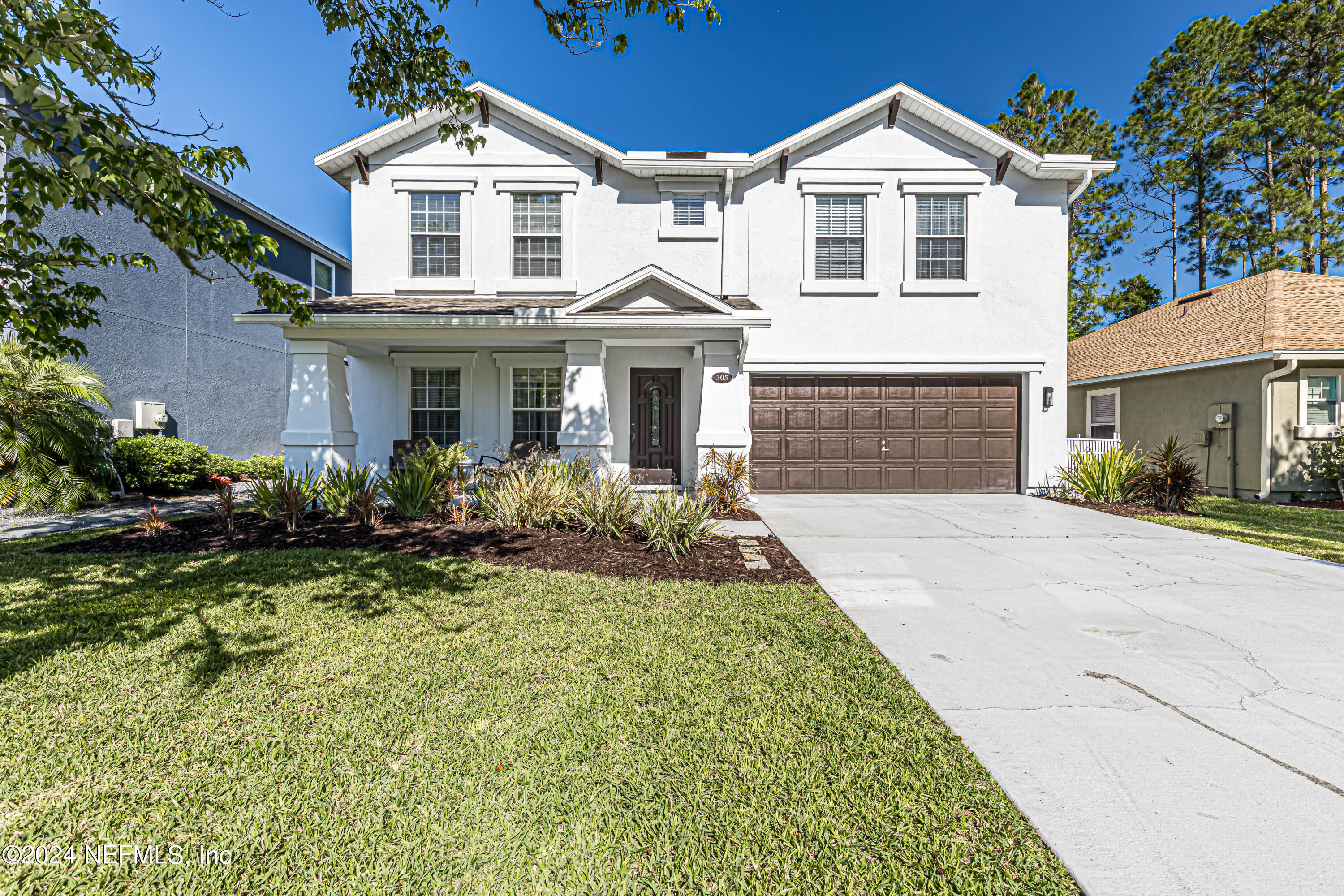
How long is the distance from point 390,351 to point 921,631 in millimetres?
10879

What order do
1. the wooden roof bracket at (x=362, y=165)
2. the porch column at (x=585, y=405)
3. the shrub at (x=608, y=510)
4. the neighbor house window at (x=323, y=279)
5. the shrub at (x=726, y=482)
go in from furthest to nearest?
the neighbor house window at (x=323, y=279) < the wooden roof bracket at (x=362, y=165) < the porch column at (x=585, y=405) < the shrub at (x=726, y=482) < the shrub at (x=608, y=510)

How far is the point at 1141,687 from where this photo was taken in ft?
10.9

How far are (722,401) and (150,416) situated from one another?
1252 centimetres

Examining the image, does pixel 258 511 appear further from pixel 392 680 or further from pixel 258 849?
pixel 258 849

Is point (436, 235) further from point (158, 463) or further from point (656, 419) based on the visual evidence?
point (158, 463)

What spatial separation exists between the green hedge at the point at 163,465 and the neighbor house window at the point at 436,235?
4.80 m

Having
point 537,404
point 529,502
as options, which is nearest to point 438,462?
point 529,502

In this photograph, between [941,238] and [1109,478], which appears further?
[941,238]

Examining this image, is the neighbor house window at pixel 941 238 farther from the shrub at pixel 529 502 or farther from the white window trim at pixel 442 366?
the white window trim at pixel 442 366

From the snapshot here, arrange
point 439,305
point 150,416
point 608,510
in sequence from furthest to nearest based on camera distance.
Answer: point 150,416, point 439,305, point 608,510

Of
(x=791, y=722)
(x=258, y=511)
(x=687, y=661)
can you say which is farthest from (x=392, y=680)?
(x=258, y=511)

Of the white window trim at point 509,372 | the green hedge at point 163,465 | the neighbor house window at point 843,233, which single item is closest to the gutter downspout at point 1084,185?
the neighbor house window at point 843,233

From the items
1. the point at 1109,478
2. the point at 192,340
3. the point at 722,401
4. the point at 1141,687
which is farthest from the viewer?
the point at 192,340
